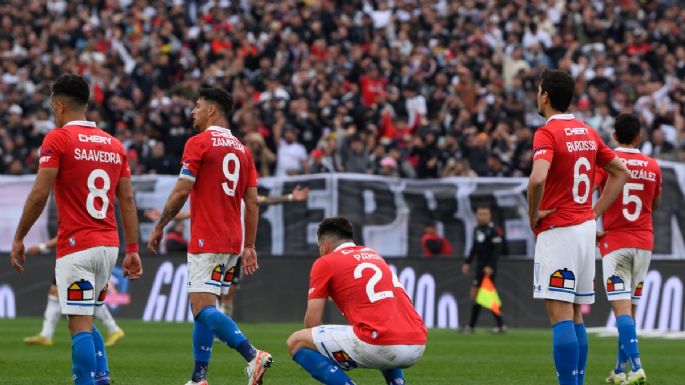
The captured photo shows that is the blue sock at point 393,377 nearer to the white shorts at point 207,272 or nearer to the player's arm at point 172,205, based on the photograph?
the white shorts at point 207,272

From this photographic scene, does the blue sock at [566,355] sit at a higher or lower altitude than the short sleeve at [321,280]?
lower

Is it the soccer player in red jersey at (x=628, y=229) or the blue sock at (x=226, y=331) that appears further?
the soccer player in red jersey at (x=628, y=229)

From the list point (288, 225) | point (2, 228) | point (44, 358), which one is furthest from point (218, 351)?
point (2, 228)

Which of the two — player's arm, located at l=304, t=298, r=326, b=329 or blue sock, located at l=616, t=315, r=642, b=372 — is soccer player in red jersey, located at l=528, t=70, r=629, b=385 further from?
blue sock, located at l=616, t=315, r=642, b=372

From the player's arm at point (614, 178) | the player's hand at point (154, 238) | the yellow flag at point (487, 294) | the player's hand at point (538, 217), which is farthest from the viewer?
the yellow flag at point (487, 294)

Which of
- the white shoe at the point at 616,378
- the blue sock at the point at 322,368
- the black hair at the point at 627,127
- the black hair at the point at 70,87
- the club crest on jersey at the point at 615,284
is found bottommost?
the white shoe at the point at 616,378

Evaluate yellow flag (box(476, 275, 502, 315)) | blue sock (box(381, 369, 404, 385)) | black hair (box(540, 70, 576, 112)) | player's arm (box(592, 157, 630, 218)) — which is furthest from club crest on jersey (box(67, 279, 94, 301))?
yellow flag (box(476, 275, 502, 315))

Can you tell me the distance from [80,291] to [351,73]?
21.3 m

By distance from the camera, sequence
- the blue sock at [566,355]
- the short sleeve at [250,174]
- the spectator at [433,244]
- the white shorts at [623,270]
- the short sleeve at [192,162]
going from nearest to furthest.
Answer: the blue sock at [566,355] → the short sleeve at [192,162] → the short sleeve at [250,174] → the white shorts at [623,270] → the spectator at [433,244]

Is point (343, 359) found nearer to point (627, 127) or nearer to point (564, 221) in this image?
point (564, 221)

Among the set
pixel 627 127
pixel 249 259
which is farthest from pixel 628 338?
pixel 249 259

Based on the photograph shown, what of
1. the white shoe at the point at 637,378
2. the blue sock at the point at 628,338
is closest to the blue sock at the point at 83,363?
the white shoe at the point at 637,378

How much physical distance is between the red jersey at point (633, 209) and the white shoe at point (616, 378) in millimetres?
1254

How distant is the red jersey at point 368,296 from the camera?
9664 mm
